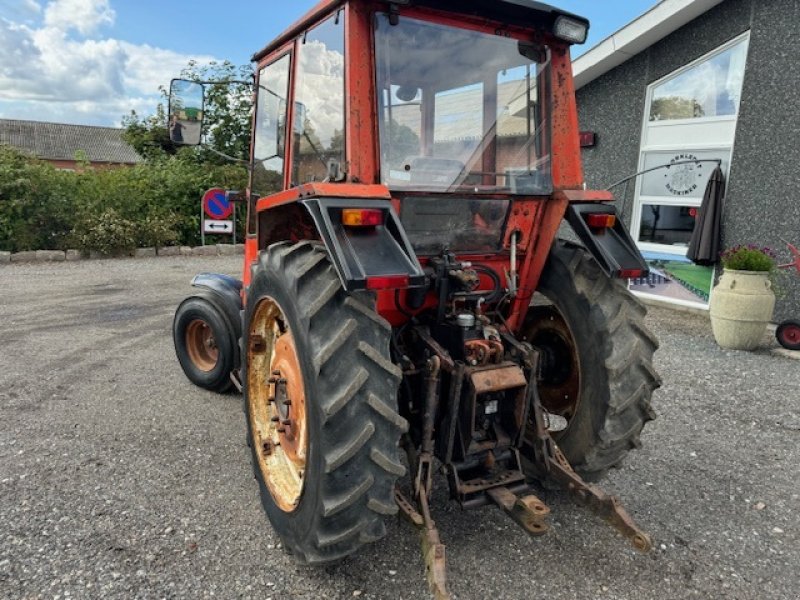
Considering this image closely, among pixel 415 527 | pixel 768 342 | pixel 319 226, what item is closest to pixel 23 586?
pixel 415 527

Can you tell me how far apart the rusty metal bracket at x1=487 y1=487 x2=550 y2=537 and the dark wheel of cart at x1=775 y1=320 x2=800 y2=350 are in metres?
5.18

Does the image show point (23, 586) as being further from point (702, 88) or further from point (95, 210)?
point (95, 210)

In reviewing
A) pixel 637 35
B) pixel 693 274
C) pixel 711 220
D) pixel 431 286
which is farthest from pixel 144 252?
pixel 431 286

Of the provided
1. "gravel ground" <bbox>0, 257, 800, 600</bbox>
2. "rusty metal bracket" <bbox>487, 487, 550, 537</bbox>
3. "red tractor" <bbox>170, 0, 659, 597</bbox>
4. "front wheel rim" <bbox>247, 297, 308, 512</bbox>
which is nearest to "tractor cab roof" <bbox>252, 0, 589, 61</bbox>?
"red tractor" <bbox>170, 0, 659, 597</bbox>

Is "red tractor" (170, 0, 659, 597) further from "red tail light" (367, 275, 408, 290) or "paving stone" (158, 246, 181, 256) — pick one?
"paving stone" (158, 246, 181, 256)

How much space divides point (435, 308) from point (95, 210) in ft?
39.2

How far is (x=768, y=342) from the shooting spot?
677 centimetres

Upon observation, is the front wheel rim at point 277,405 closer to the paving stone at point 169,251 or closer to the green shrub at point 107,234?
the green shrub at point 107,234

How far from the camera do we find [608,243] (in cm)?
301

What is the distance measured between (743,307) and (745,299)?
105mm

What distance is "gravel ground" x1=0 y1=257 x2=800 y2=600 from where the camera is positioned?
2547mm

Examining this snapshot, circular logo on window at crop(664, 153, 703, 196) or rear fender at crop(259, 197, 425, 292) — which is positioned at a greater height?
circular logo on window at crop(664, 153, 703, 196)

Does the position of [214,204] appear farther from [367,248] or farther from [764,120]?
[367,248]

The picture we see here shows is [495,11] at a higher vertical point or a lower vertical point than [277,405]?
higher
